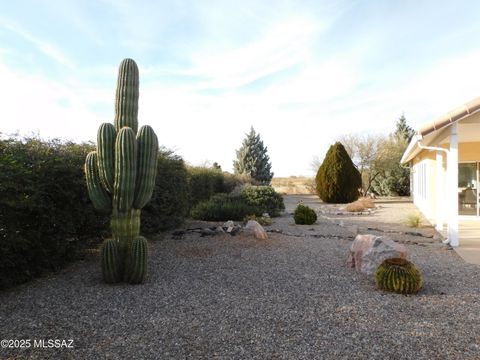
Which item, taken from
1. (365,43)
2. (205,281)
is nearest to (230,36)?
(365,43)

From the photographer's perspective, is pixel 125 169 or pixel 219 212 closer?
pixel 125 169

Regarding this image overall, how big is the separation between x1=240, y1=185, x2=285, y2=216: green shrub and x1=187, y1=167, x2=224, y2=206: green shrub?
1879 millimetres

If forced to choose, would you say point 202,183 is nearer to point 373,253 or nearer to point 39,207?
point 373,253

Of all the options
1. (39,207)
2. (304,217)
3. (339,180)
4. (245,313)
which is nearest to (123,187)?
(39,207)

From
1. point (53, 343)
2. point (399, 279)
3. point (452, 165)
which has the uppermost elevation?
point (452, 165)

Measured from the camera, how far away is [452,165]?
25.3ft

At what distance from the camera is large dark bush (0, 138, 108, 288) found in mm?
4312

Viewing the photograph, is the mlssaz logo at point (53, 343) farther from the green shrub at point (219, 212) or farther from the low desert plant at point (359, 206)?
the low desert plant at point (359, 206)

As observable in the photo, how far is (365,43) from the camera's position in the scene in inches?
390

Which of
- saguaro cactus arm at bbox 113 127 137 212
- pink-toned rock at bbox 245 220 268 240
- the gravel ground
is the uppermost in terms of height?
saguaro cactus arm at bbox 113 127 137 212

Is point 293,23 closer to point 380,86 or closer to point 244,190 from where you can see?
point 380,86

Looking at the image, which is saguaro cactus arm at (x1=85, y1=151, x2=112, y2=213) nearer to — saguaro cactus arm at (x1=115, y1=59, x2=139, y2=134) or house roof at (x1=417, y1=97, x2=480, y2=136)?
saguaro cactus arm at (x1=115, y1=59, x2=139, y2=134)

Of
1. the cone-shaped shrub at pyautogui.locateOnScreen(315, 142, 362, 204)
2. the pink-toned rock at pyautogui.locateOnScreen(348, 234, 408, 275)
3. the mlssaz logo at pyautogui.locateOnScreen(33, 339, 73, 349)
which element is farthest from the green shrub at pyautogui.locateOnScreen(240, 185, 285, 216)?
the mlssaz logo at pyautogui.locateOnScreen(33, 339, 73, 349)

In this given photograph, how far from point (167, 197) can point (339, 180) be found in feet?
50.2
